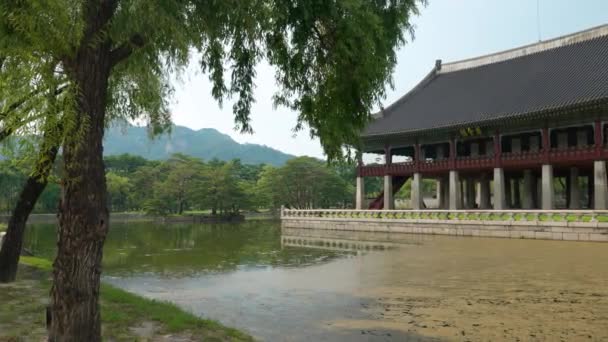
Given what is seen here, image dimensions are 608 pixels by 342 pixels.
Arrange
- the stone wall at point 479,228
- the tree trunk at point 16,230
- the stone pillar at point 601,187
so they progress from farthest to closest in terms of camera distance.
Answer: the stone pillar at point 601,187 < the stone wall at point 479,228 < the tree trunk at point 16,230

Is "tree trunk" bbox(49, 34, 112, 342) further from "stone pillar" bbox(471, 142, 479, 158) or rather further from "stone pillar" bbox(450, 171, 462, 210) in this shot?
"stone pillar" bbox(471, 142, 479, 158)

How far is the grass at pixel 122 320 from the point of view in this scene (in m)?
6.51

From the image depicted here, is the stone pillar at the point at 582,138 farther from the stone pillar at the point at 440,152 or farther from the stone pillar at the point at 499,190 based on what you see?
the stone pillar at the point at 440,152

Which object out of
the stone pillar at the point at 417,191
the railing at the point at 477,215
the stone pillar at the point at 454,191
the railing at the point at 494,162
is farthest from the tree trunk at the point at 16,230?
the stone pillar at the point at 417,191

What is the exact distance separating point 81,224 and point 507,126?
28066mm

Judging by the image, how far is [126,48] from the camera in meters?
5.68

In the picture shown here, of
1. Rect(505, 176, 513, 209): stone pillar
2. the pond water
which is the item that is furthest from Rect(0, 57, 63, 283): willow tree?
Rect(505, 176, 513, 209): stone pillar

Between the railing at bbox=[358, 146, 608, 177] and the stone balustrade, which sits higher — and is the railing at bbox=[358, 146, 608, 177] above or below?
above

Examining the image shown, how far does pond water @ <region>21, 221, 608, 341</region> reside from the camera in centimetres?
774

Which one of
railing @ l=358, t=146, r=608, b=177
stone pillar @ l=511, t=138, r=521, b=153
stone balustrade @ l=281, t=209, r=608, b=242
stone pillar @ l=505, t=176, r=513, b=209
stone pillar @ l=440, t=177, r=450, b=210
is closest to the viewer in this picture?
stone balustrade @ l=281, t=209, r=608, b=242

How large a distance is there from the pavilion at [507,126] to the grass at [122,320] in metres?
17.9

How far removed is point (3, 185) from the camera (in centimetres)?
5712

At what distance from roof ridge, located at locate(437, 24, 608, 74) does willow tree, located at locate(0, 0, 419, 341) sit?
29.4 meters

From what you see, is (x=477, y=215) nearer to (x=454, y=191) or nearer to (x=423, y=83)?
(x=454, y=191)
